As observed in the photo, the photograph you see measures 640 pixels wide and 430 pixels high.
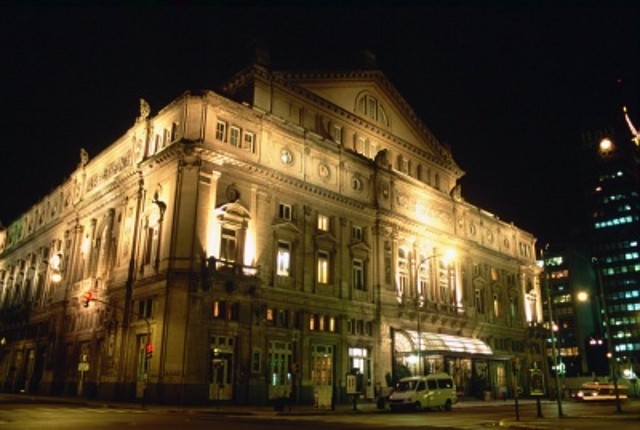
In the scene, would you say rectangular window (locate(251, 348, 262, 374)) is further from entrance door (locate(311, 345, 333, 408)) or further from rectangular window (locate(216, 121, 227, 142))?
rectangular window (locate(216, 121, 227, 142))

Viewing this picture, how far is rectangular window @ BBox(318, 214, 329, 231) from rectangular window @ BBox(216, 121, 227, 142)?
443 inches

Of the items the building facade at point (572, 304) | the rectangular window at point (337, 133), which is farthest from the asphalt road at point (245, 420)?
the building facade at point (572, 304)

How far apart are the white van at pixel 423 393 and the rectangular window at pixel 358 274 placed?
13.2 meters

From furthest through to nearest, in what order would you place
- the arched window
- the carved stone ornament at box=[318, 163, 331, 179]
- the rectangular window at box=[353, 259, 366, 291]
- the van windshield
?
the arched window
the rectangular window at box=[353, 259, 366, 291]
the carved stone ornament at box=[318, 163, 331, 179]
the van windshield

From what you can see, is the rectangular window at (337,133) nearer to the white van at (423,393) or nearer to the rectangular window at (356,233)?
the rectangular window at (356,233)

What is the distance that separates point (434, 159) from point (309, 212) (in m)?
23.0

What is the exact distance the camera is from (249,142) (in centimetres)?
4572

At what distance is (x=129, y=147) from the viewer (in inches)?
1994

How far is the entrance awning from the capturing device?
173 ft

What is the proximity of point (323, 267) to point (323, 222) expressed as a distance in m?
3.94

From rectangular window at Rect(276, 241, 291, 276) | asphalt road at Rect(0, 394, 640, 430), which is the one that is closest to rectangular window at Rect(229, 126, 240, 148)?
rectangular window at Rect(276, 241, 291, 276)

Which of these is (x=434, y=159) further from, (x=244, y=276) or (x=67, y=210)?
(x=67, y=210)

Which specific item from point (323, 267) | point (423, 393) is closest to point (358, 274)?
point (323, 267)

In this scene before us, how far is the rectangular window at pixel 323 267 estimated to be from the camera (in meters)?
49.0
